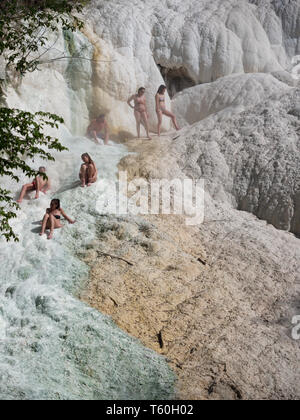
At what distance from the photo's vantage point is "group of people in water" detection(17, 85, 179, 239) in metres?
8.40

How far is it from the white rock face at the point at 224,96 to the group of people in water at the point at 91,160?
610 mm

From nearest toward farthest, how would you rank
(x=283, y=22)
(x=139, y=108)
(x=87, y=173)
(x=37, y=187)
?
1. (x=37, y=187)
2. (x=87, y=173)
3. (x=139, y=108)
4. (x=283, y=22)

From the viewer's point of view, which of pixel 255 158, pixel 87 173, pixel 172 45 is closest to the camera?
pixel 87 173

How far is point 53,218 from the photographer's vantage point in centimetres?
834

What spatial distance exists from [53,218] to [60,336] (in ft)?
8.01

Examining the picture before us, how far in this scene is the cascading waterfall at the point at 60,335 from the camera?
5840 mm

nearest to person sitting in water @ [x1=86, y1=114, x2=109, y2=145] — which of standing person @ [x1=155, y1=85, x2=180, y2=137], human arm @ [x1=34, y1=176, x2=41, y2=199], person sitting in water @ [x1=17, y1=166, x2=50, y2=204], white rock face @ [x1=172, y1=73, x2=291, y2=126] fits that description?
standing person @ [x1=155, y1=85, x2=180, y2=137]

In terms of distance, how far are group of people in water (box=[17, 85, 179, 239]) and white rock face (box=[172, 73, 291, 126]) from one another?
61 cm

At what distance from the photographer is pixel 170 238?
27.3 ft

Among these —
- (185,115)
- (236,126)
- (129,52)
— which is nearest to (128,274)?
(236,126)

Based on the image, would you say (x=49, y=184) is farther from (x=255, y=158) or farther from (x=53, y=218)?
(x=255, y=158)

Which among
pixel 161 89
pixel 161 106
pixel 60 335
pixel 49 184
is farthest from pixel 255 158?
pixel 60 335

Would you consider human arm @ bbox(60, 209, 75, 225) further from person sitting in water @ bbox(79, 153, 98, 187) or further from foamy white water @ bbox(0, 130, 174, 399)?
person sitting in water @ bbox(79, 153, 98, 187)

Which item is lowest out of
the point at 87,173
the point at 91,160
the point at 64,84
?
the point at 87,173
